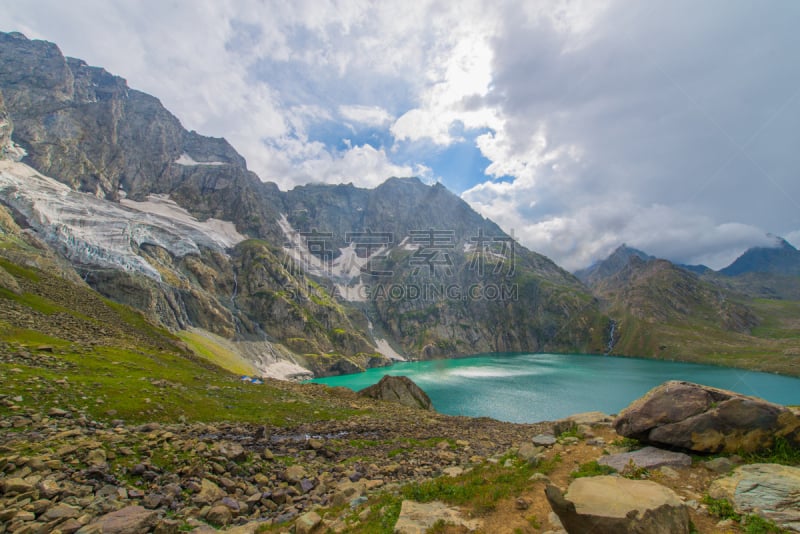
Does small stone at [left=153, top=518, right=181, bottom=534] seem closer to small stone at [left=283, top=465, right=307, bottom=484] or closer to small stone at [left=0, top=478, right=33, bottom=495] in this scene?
small stone at [left=0, top=478, right=33, bottom=495]

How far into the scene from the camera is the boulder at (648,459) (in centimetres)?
1254

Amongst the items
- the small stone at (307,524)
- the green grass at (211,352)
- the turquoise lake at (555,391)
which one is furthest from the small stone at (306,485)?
the green grass at (211,352)

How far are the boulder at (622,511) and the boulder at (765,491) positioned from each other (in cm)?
244

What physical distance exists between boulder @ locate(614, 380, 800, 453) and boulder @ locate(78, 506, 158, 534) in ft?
62.5

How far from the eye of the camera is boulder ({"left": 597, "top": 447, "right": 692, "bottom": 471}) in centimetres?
1254

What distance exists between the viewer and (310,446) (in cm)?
2244

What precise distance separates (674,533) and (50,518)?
16569 mm

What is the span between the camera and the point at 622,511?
761 cm

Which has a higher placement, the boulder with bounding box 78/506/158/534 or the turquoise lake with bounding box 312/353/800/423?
the boulder with bounding box 78/506/158/534

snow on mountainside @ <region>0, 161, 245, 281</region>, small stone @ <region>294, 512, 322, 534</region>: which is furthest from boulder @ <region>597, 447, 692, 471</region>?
snow on mountainside @ <region>0, 161, 245, 281</region>

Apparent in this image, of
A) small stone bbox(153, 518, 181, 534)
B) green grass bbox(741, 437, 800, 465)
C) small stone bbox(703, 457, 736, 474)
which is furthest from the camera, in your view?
small stone bbox(703, 457, 736, 474)

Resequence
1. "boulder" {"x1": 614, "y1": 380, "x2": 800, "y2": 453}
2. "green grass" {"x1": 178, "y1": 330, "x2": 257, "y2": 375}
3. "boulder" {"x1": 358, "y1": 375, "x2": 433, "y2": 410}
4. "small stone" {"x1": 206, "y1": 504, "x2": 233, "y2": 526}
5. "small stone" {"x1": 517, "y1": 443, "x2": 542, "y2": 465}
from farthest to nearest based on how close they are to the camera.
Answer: "green grass" {"x1": 178, "y1": 330, "x2": 257, "y2": 375}, "boulder" {"x1": 358, "y1": 375, "x2": 433, "y2": 410}, "small stone" {"x1": 517, "y1": 443, "x2": 542, "y2": 465}, "boulder" {"x1": 614, "y1": 380, "x2": 800, "y2": 453}, "small stone" {"x1": 206, "y1": 504, "x2": 233, "y2": 526}

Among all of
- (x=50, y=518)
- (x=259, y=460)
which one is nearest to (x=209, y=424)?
(x=259, y=460)

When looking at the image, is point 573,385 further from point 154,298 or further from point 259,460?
point 154,298
